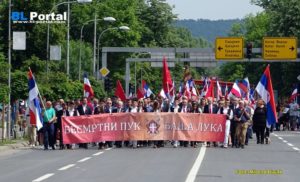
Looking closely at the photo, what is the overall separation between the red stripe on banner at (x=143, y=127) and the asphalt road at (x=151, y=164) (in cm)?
101

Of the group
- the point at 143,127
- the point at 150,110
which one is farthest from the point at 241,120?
the point at 143,127

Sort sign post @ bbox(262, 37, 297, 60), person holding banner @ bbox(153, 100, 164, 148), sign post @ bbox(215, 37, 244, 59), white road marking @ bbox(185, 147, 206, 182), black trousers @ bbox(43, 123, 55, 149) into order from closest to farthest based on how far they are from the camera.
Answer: white road marking @ bbox(185, 147, 206, 182), black trousers @ bbox(43, 123, 55, 149), person holding banner @ bbox(153, 100, 164, 148), sign post @ bbox(262, 37, 297, 60), sign post @ bbox(215, 37, 244, 59)

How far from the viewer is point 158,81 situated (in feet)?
381

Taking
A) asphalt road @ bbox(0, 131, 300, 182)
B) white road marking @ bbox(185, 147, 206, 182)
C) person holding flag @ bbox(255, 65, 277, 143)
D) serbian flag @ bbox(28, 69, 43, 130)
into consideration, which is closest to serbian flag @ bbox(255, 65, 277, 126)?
person holding flag @ bbox(255, 65, 277, 143)

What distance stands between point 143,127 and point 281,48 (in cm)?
3648

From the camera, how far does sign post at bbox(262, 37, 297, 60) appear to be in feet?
216

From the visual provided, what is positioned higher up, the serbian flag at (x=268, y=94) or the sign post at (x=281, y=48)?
the sign post at (x=281, y=48)

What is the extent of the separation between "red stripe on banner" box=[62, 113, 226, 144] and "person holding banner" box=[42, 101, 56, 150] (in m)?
0.42

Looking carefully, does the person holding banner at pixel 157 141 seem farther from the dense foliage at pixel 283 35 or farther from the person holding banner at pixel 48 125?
the dense foliage at pixel 283 35

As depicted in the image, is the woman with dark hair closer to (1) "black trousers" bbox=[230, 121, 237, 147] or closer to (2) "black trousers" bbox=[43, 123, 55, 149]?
(1) "black trousers" bbox=[230, 121, 237, 147]

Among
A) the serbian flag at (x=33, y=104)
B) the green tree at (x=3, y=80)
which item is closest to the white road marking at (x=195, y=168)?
the serbian flag at (x=33, y=104)

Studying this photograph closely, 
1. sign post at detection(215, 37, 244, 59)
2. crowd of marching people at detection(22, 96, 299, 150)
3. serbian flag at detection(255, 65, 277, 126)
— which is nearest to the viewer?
crowd of marching people at detection(22, 96, 299, 150)

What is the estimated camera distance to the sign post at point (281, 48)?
6569 centimetres

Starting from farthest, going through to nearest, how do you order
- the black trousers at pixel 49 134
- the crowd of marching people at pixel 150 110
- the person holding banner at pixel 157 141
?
1. the person holding banner at pixel 157 141
2. the crowd of marching people at pixel 150 110
3. the black trousers at pixel 49 134
